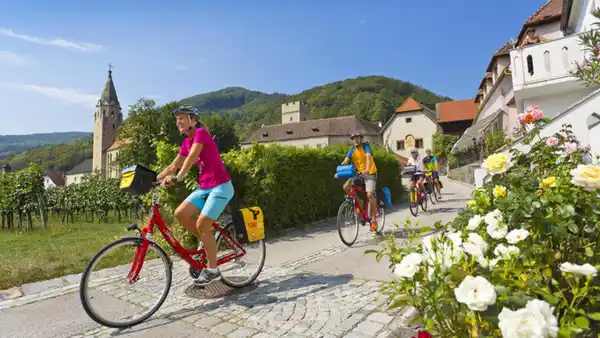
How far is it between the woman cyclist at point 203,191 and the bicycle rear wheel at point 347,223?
284cm

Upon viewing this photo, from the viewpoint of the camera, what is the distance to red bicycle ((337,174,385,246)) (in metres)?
6.36

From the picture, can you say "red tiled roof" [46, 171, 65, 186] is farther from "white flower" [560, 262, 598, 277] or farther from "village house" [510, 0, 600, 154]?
"white flower" [560, 262, 598, 277]

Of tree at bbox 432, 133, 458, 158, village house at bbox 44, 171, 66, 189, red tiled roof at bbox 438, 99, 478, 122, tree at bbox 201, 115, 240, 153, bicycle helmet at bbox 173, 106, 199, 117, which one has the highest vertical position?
red tiled roof at bbox 438, 99, 478, 122

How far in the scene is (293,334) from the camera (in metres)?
2.93

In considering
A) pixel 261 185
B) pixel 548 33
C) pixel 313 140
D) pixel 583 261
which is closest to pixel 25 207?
pixel 261 185

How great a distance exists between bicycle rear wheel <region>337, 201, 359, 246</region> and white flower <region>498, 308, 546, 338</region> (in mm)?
4920

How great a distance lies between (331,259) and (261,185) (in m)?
2.56

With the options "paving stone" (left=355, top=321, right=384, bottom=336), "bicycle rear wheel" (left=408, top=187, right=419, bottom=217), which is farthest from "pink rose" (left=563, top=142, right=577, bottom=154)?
"bicycle rear wheel" (left=408, top=187, right=419, bottom=217)

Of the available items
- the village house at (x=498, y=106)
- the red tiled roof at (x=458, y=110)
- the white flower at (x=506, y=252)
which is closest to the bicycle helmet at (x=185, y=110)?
the white flower at (x=506, y=252)

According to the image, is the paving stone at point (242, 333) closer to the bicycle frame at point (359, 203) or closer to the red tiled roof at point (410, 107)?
the bicycle frame at point (359, 203)

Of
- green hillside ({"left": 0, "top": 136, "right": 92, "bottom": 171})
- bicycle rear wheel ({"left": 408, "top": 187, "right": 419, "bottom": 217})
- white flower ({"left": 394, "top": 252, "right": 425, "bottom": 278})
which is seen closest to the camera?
white flower ({"left": 394, "top": 252, "right": 425, "bottom": 278})

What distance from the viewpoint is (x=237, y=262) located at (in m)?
4.44

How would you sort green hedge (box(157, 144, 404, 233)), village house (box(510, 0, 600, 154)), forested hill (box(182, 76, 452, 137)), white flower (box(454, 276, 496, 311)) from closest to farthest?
white flower (box(454, 276, 496, 311))
green hedge (box(157, 144, 404, 233))
village house (box(510, 0, 600, 154))
forested hill (box(182, 76, 452, 137))

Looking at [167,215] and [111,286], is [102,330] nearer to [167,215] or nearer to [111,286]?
[111,286]
